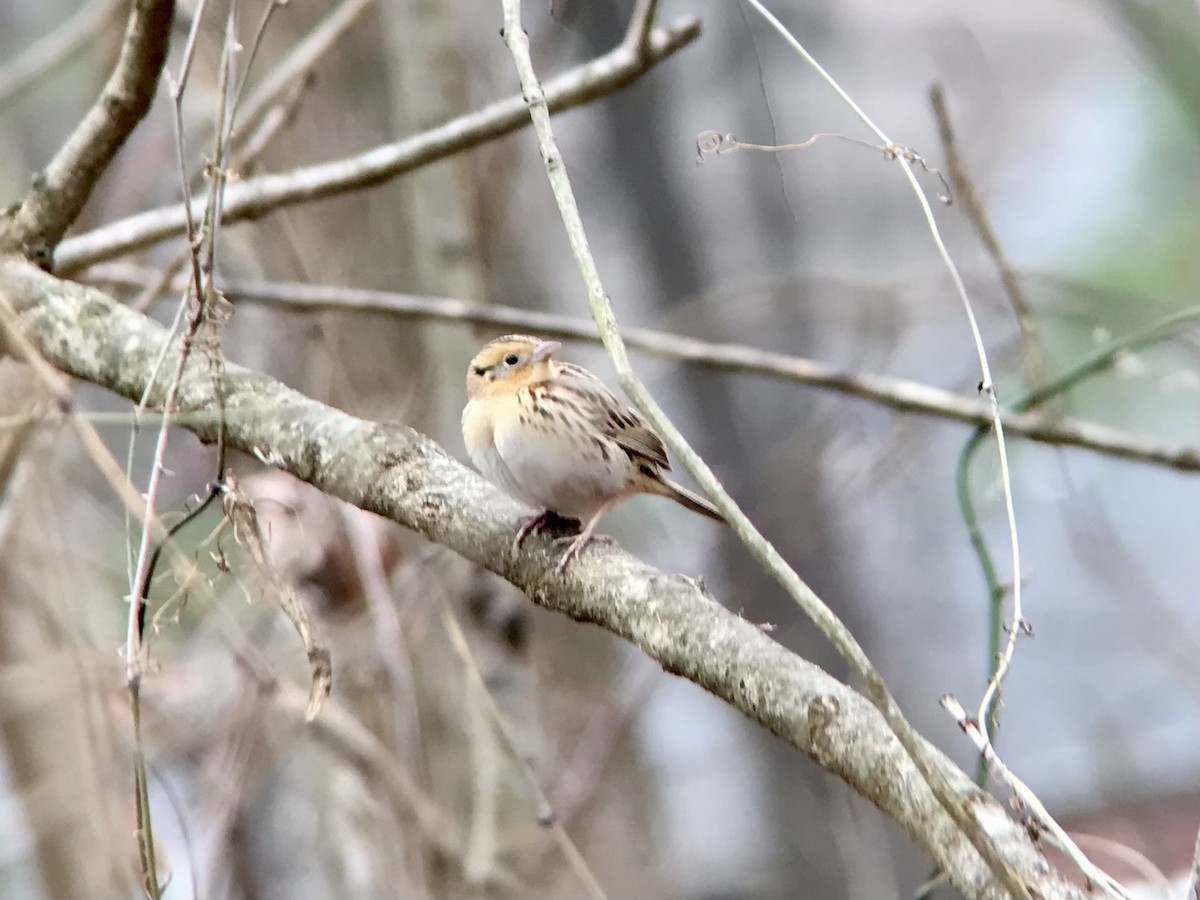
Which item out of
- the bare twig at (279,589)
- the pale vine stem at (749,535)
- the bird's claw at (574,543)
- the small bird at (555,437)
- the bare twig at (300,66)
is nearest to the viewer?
the pale vine stem at (749,535)

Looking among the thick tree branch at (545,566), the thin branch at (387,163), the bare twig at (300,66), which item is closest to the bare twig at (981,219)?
the thin branch at (387,163)

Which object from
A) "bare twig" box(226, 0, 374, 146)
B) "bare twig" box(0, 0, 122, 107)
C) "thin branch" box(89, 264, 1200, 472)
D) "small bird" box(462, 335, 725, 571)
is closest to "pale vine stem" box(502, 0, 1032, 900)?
"small bird" box(462, 335, 725, 571)

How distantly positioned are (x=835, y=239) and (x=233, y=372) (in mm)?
4117

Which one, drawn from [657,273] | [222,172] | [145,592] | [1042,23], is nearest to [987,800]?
[145,592]

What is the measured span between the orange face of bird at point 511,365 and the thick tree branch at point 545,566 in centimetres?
63

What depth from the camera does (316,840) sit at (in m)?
3.73

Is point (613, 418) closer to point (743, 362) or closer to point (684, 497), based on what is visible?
point (684, 497)

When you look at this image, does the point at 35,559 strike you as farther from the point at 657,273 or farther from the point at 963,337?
the point at 963,337

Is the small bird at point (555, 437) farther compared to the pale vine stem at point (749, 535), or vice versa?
the small bird at point (555, 437)

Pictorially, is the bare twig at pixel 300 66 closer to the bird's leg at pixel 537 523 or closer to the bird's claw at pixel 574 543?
the bird's leg at pixel 537 523

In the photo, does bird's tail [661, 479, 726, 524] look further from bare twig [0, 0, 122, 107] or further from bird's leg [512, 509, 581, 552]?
bare twig [0, 0, 122, 107]

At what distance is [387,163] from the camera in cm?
241

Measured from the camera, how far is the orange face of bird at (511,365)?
234cm

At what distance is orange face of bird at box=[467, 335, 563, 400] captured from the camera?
2.34m
